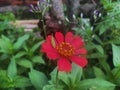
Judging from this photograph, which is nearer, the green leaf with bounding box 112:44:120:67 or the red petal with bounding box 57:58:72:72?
the red petal with bounding box 57:58:72:72

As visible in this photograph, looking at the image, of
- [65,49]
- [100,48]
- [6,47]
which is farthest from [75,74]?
[6,47]

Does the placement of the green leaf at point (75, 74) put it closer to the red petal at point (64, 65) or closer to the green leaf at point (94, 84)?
the green leaf at point (94, 84)

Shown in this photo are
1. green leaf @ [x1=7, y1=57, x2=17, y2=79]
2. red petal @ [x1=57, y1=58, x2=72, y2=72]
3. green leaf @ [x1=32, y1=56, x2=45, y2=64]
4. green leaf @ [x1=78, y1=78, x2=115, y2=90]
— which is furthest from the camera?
green leaf @ [x1=32, y1=56, x2=45, y2=64]

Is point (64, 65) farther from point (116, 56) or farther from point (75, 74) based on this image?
point (116, 56)

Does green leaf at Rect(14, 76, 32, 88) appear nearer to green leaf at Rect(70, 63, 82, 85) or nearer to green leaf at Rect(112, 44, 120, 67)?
green leaf at Rect(70, 63, 82, 85)

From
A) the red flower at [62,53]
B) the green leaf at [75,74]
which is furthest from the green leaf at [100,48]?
the red flower at [62,53]

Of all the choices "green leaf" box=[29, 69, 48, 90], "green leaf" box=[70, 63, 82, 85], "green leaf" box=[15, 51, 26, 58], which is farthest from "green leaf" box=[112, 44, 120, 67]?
"green leaf" box=[15, 51, 26, 58]

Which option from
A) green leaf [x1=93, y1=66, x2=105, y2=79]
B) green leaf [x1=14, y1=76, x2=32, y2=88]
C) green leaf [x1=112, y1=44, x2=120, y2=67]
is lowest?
green leaf [x1=93, y1=66, x2=105, y2=79]
